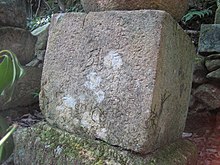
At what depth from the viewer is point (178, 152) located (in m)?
1.04

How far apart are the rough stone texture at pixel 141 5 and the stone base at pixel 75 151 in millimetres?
483

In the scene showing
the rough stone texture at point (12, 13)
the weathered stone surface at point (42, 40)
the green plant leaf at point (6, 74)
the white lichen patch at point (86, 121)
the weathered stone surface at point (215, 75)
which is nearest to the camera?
the green plant leaf at point (6, 74)

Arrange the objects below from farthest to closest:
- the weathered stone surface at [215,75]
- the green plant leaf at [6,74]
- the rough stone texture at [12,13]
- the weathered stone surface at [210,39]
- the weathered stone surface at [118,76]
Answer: the weathered stone surface at [210,39] → the weathered stone surface at [215,75] → the rough stone texture at [12,13] → the weathered stone surface at [118,76] → the green plant leaf at [6,74]

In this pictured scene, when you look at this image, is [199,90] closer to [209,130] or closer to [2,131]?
[209,130]

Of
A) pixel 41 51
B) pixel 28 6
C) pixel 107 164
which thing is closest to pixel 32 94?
pixel 41 51

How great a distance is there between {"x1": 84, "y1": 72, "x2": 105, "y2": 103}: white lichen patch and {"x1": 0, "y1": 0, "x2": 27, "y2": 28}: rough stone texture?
959 mm

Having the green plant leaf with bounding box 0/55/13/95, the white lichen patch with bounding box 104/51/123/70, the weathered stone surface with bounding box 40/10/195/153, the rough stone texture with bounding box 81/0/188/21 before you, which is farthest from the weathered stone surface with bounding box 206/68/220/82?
the green plant leaf with bounding box 0/55/13/95

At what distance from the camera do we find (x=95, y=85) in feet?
3.18

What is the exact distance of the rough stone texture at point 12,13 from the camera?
165 centimetres

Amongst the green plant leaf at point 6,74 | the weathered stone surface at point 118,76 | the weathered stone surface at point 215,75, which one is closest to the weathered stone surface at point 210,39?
the weathered stone surface at point 215,75

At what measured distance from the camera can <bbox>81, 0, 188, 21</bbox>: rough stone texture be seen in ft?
3.12

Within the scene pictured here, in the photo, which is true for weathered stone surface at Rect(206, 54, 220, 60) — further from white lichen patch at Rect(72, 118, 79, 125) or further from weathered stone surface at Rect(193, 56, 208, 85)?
white lichen patch at Rect(72, 118, 79, 125)

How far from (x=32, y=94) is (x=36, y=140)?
0.77 metres

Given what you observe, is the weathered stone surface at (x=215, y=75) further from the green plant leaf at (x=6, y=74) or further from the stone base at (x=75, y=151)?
the green plant leaf at (x=6, y=74)
